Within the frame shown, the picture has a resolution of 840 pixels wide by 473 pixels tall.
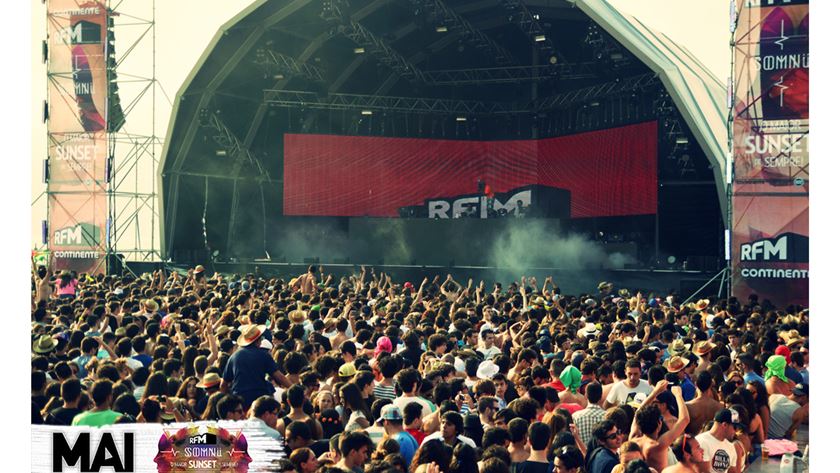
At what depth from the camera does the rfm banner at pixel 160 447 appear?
7.70 m

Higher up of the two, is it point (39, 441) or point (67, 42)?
point (67, 42)

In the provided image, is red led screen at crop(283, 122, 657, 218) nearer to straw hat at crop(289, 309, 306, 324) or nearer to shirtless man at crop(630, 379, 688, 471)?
straw hat at crop(289, 309, 306, 324)

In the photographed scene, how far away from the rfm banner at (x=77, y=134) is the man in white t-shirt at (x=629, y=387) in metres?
20.7

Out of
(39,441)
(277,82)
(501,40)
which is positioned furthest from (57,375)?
(501,40)

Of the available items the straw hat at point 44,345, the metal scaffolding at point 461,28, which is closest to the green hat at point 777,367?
the straw hat at point 44,345

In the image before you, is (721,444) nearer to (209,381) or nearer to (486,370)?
(486,370)

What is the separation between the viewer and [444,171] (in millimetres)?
36469

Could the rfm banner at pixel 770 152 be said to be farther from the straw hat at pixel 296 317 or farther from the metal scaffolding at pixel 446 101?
the straw hat at pixel 296 317

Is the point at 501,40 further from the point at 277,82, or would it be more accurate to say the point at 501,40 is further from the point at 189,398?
the point at 189,398

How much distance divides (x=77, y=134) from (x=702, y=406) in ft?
73.6

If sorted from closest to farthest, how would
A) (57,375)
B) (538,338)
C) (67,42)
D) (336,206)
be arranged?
(57,375), (538,338), (67,42), (336,206)

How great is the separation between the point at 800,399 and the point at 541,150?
26.6 metres

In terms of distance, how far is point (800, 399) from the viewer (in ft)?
31.3

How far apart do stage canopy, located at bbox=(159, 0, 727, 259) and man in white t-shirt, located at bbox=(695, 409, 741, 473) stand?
61.4 feet
